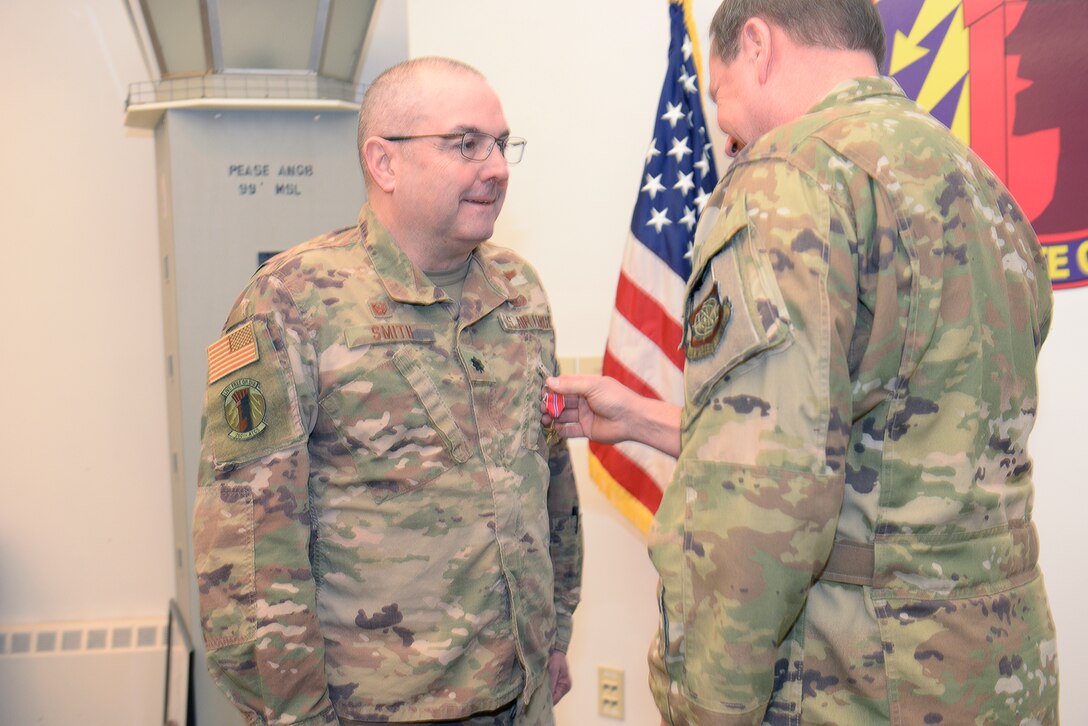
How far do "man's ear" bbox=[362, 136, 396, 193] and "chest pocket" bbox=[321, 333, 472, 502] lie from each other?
0.30m

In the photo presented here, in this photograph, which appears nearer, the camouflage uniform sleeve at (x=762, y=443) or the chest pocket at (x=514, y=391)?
the camouflage uniform sleeve at (x=762, y=443)

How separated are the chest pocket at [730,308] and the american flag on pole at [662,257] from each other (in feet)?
4.15

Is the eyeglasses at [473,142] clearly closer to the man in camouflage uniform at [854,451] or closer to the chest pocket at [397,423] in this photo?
the chest pocket at [397,423]

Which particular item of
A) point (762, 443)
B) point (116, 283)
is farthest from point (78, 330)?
point (762, 443)

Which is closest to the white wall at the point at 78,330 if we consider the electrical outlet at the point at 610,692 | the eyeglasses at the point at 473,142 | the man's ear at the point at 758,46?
the electrical outlet at the point at 610,692

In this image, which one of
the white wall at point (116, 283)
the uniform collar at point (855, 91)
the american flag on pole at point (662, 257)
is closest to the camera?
the uniform collar at point (855, 91)

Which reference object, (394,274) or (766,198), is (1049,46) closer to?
(766,198)

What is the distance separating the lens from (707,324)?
1.20m

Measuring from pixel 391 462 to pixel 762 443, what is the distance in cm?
62

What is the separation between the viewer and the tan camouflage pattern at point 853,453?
3.65ft

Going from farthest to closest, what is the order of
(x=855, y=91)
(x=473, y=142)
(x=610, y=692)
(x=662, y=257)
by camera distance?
1. (x=610, y=692)
2. (x=662, y=257)
3. (x=473, y=142)
4. (x=855, y=91)

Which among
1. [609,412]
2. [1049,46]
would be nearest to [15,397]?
[609,412]

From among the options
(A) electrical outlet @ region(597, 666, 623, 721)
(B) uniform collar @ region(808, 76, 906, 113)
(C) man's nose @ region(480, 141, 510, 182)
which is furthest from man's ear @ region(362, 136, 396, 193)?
(A) electrical outlet @ region(597, 666, 623, 721)

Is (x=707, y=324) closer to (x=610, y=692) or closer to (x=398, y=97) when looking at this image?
(x=398, y=97)
